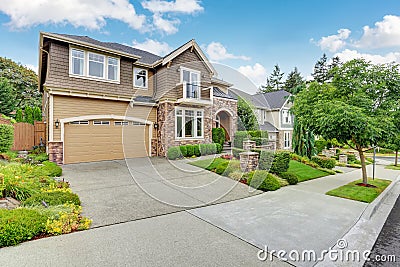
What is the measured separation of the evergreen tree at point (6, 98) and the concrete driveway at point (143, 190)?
20.2m

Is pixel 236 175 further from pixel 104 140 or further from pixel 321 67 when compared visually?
pixel 321 67

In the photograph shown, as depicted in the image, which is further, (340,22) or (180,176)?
(340,22)

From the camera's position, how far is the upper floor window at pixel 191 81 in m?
13.1

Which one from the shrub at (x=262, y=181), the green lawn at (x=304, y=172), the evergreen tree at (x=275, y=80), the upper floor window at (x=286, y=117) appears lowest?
the green lawn at (x=304, y=172)

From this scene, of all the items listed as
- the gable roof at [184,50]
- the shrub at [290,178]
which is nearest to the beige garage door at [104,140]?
the gable roof at [184,50]

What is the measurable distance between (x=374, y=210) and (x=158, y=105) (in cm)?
1119

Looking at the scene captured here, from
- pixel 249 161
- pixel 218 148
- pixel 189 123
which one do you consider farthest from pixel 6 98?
pixel 249 161

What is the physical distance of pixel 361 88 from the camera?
802 cm

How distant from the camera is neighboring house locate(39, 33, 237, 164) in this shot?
1038cm

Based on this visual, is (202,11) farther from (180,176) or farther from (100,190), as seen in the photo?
(100,190)

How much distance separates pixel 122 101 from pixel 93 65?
233 cm

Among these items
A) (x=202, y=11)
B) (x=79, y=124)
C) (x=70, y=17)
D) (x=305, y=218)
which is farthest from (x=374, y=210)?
(x=70, y=17)

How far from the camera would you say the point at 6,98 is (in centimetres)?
2252

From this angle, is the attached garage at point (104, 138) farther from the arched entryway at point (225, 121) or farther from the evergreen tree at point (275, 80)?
the evergreen tree at point (275, 80)
